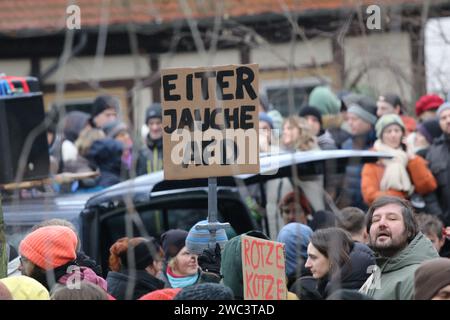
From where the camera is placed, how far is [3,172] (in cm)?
989

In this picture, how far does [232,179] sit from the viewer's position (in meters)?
9.73

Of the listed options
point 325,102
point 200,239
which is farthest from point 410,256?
point 325,102

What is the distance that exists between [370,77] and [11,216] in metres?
6.56

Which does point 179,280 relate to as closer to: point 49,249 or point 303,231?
point 303,231

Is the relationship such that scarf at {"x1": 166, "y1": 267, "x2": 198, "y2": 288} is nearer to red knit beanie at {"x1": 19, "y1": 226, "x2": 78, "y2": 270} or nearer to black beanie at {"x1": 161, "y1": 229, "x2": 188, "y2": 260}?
black beanie at {"x1": 161, "y1": 229, "x2": 188, "y2": 260}

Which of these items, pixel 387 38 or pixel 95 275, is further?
pixel 387 38

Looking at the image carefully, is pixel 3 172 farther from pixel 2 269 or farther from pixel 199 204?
pixel 2 269

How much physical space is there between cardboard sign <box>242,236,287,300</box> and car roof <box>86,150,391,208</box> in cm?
283

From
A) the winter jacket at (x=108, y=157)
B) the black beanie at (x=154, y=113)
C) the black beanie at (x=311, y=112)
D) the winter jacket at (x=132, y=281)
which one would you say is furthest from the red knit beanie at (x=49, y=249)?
the black beanie at (x=154, y=113)

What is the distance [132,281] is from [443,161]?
11.8 feet

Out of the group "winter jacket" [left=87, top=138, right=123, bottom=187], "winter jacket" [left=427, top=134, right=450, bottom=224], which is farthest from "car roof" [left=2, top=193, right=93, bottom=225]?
"winter jacket" [left=427, top=134, right=450, bottom=224]

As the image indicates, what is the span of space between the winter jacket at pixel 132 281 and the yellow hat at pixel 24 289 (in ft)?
3.79

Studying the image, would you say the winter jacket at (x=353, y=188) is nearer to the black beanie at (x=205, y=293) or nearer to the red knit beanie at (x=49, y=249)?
the red knit beanie at (x=49, y=249)
